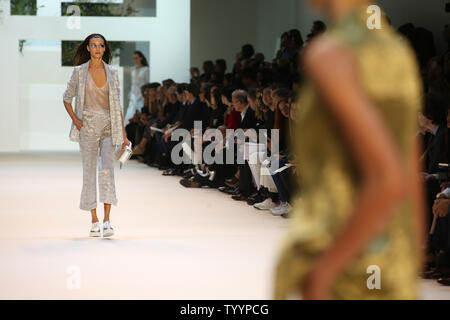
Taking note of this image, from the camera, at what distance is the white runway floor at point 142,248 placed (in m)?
4.29

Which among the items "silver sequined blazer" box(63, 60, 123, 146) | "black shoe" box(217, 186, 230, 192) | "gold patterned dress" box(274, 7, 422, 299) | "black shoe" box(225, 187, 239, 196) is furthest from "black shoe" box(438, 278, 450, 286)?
"black shoe" box(217, 186, 230, 192)

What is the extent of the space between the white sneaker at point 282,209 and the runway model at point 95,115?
1.85 meters

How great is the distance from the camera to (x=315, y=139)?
1315 millimetres

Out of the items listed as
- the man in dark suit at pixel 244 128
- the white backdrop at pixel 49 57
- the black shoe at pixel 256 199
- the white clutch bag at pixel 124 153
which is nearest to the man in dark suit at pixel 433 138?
the white clutch bag at pixel 124 153

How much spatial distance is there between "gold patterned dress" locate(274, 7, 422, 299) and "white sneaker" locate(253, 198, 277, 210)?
20.1 ft

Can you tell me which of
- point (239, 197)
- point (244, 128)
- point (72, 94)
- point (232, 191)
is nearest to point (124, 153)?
point (72, 94)

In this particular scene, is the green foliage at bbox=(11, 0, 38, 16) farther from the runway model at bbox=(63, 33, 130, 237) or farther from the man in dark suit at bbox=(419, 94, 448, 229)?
the man in dark suit at bbox=(419, 94, 448, 229)

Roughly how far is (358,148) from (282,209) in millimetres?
6011

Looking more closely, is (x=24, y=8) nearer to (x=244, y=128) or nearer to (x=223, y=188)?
(x=223, y=188)

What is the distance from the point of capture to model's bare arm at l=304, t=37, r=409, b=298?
1.21m

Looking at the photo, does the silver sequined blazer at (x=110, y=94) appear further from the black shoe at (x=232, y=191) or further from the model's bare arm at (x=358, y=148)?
the model's bare arm at (x=358, y=148)

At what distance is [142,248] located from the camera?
5.55 m
